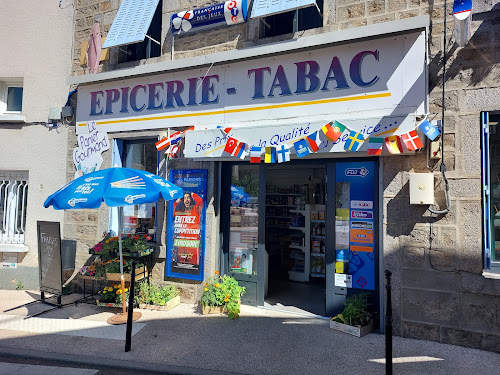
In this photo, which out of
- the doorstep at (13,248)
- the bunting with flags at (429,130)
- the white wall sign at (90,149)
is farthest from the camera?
the doorstep at (13,248)

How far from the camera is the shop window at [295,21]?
5797 mm

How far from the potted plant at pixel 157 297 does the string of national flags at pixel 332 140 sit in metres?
2.61

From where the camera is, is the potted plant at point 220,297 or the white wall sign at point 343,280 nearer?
the white wall sign at point 343,280

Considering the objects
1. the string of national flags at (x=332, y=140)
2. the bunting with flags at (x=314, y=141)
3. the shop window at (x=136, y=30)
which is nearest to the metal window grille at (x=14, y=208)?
the shop window at (x=136, y=30)

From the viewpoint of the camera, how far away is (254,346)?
447 cm

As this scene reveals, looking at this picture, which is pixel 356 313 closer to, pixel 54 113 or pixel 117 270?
pixel 117 270

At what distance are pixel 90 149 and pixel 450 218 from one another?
653 centimetres

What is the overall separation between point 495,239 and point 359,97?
2.63 meters

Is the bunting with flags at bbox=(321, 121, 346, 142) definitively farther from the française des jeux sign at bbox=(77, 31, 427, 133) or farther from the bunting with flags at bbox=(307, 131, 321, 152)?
the française des jeux sign at bbox=(77, 31, 427, 133)

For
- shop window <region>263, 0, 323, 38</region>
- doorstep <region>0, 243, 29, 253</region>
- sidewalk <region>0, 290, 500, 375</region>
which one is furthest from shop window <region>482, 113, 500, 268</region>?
doorstep <region>0, 243, 29, 253</region>

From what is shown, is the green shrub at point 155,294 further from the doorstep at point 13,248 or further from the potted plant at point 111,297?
the doorstep at point 13,248

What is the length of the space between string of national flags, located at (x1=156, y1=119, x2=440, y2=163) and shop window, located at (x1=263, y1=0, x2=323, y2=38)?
201 centimetres

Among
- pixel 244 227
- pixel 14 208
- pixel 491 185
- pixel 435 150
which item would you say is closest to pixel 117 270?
pixel 244 227

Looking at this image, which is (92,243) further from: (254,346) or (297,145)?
(297,145)
